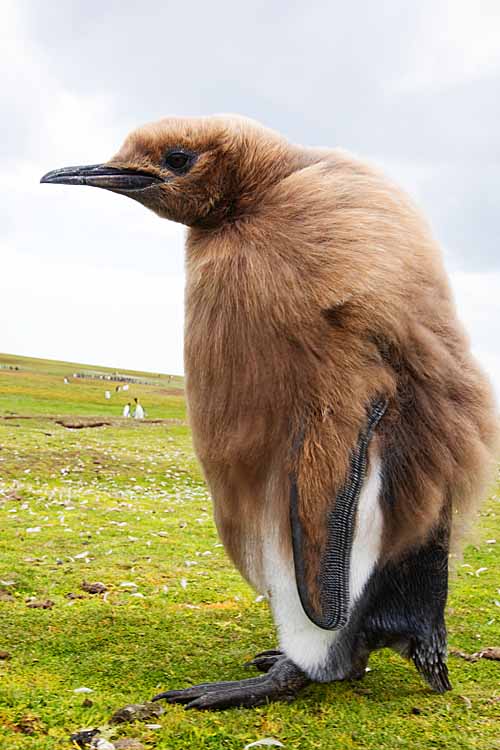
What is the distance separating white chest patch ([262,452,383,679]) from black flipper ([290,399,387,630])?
3.2 inches

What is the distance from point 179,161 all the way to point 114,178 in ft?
0.91

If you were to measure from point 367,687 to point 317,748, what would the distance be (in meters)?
0.71

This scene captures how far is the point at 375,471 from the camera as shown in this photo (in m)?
2.87

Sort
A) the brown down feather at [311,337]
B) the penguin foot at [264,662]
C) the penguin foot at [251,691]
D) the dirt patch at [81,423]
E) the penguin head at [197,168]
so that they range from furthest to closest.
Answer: the dirt patch at [81,423] < the penguin foot at [264,662] < the penguin foot at [251,691] < the penguin head at [197,168] < the brown down feather at [311,337]

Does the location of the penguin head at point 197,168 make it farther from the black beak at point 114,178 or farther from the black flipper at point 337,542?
the black flipper at point 337,542

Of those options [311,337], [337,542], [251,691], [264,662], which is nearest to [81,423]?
[264,662]

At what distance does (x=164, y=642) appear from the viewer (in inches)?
153

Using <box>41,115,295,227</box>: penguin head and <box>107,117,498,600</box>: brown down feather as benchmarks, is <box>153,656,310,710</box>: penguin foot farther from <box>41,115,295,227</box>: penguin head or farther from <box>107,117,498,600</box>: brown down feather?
<box>41,115,295,227</box>: penguin head

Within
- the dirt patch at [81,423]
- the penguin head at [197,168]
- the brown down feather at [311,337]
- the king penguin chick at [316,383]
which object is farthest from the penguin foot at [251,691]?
the dirt patch at [81,423]

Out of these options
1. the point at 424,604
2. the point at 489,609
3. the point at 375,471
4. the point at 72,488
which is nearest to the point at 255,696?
the point at 424,604

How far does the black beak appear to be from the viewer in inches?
117

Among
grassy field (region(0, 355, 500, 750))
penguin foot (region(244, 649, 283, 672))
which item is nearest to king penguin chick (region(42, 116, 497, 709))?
grassy field (region(0, 355, 500, 750))

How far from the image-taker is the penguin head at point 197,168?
291cm

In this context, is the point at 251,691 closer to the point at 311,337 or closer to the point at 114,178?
the point at 311,337
